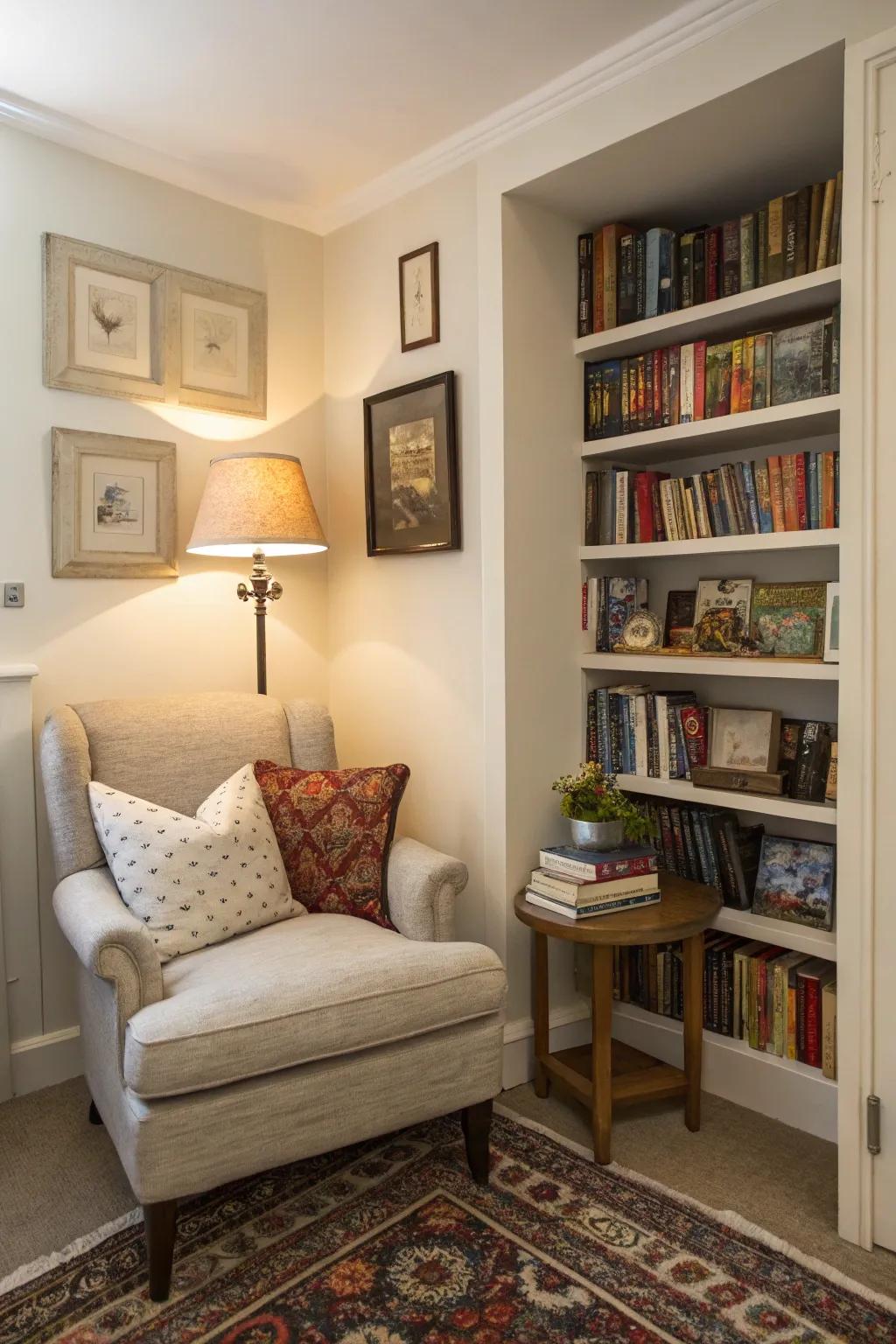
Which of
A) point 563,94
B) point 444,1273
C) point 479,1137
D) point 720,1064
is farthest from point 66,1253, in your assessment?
point 563,94

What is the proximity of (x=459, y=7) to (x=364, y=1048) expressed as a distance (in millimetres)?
2175

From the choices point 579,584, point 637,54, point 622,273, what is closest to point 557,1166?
point 579,584

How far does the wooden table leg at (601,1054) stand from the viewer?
2.10m

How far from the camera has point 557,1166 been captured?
6.89ft

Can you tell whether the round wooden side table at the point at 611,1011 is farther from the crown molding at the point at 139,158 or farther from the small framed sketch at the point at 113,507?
the crown molding at the point at 139,158

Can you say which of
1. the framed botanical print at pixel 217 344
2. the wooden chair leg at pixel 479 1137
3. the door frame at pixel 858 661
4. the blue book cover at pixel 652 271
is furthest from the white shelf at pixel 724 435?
the wooden chair leg at pixel 479 1137

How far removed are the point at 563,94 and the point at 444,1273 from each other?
8.47 ft

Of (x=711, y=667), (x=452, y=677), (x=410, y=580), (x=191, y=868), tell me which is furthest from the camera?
(x=410, y=580)

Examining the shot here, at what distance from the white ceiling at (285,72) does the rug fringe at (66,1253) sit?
99.6 inches

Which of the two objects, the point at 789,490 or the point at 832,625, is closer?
the point at 832,625

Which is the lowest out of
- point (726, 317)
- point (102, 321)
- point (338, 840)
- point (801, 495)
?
point (338, 840)

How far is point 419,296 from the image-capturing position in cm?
271

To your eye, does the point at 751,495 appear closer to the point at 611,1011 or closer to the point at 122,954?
the point at 611,1011

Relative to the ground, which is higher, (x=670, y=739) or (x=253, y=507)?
(x=253, y=507)
